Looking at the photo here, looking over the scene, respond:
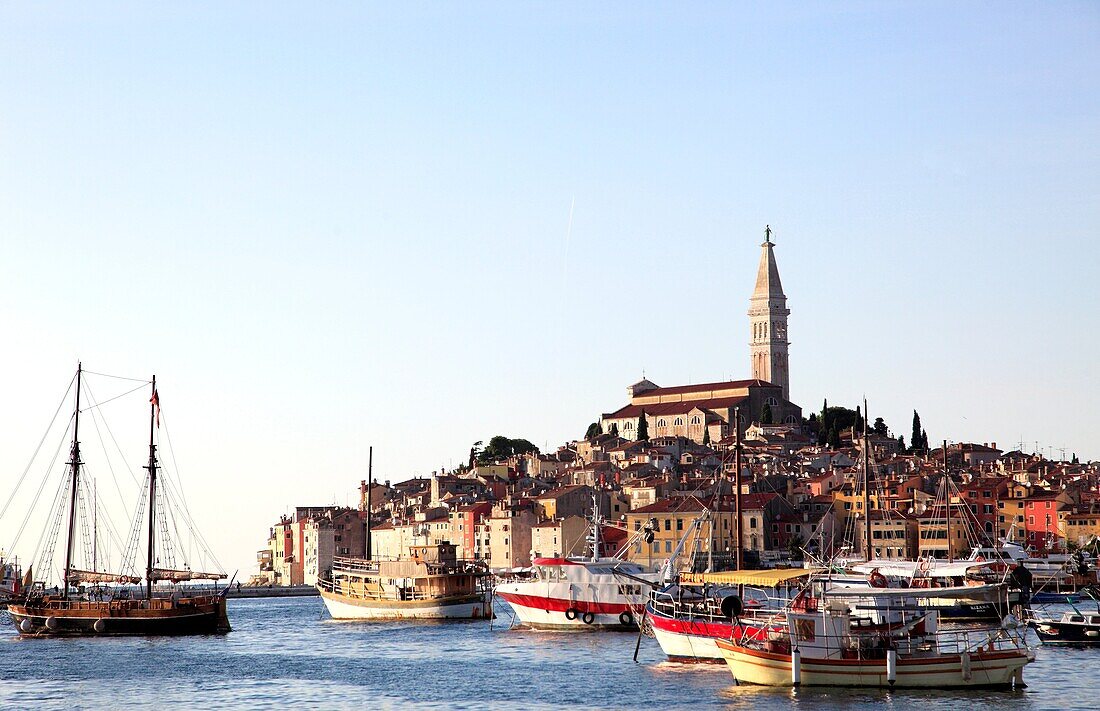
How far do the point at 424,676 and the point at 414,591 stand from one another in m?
28.4

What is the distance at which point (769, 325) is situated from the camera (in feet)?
577

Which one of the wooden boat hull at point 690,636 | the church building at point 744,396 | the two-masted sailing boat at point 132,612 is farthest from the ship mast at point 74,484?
the church building at point 744,396

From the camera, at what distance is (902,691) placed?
126 ft

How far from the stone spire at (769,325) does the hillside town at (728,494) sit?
0.53ft

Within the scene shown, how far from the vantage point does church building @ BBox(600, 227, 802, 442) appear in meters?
160

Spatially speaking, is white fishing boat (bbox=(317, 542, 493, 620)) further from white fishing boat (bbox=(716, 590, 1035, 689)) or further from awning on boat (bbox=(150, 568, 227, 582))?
white fishing boat (bbox=(716, 590, 1035, 689))

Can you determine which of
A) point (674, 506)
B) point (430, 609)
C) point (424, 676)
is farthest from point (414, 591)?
point (674, 506)

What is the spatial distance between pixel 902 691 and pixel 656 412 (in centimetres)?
12666

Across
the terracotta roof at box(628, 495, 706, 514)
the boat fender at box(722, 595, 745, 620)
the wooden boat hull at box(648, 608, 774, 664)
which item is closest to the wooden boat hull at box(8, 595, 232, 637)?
the wooden boat hull at box(648, 608, 774, 664)

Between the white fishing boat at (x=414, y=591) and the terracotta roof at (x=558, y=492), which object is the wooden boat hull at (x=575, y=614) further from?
the terracotta roof at (x=558, y=492)

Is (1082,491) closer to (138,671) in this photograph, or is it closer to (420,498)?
(420,498)

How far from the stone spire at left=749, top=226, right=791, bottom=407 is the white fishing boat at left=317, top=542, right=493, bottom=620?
9841 centimetres

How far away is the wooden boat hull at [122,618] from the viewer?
64.3 meters

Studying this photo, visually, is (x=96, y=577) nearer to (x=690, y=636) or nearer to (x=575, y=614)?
(x=575, y=614)
